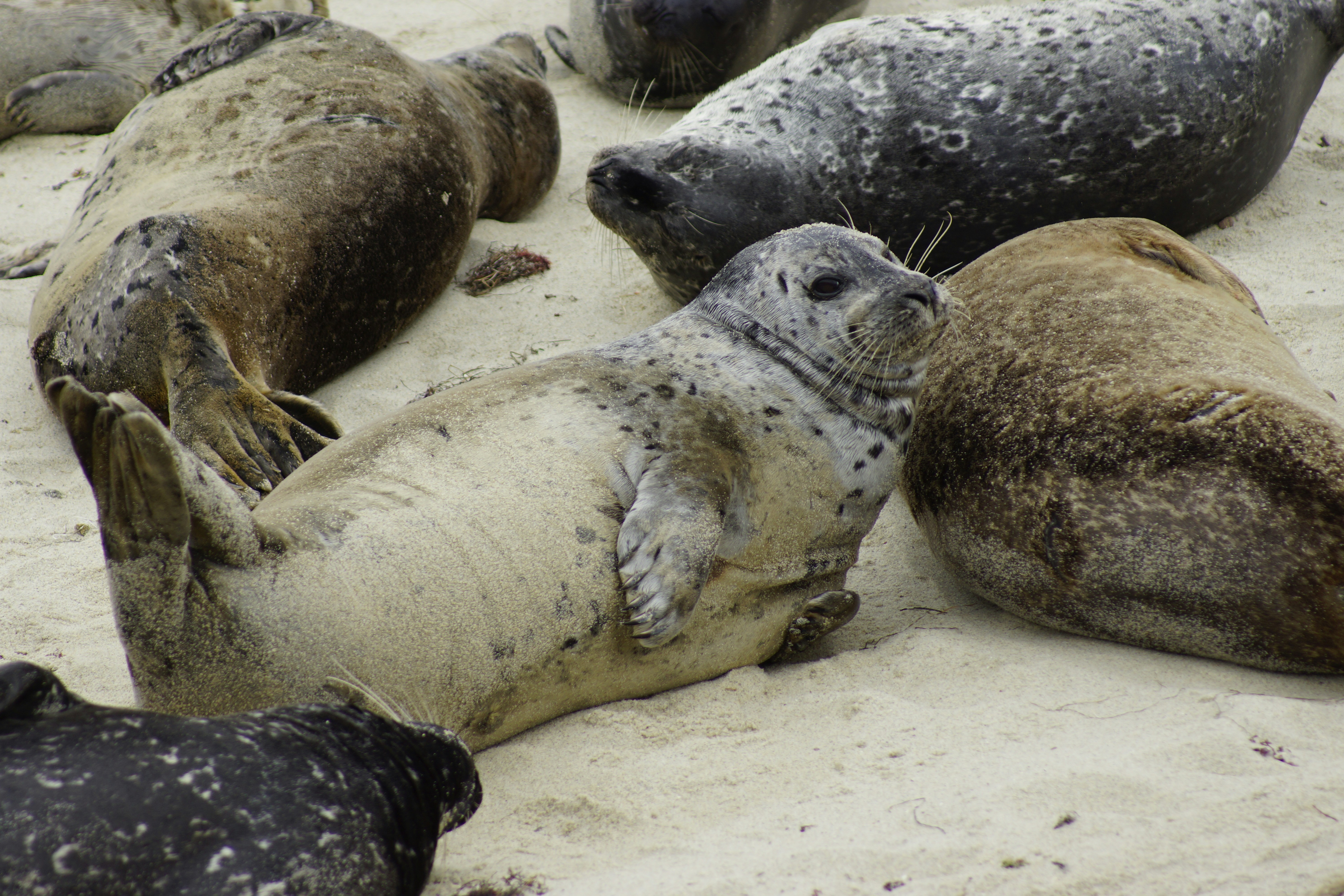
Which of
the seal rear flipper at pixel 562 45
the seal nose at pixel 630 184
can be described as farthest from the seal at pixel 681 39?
the seal nose at pixel 630 184

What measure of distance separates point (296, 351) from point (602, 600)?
210cm

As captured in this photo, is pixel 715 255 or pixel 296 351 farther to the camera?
pixel 715 255

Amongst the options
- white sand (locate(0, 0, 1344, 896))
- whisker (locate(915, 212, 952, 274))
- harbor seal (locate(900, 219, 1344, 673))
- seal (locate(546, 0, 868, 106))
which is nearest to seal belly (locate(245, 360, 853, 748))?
white sand (locate(0, 0, 1344, 896))

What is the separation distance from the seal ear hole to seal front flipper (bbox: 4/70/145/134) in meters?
4.87

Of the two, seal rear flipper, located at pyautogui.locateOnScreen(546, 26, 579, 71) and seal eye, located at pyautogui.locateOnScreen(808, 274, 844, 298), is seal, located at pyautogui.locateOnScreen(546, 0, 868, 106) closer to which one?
seal rear flipper, located at pyautogui.locateOnScreen(546, 26, 579, 71)

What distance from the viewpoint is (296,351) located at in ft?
13.5

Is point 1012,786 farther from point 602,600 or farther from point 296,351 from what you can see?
point 296,351

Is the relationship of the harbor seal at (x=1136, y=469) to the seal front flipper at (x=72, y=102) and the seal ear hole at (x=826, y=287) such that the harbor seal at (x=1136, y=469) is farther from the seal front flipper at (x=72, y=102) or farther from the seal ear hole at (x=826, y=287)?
the seal front flipper at (x=72, y=102)

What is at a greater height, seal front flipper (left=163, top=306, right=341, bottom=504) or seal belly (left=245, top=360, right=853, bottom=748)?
seal belly (left=245, top=360, right=853, bottom=748)

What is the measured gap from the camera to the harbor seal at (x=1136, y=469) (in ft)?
→ 8.40

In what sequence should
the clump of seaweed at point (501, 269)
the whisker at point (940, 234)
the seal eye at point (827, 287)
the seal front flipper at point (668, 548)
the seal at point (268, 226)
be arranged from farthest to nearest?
the clump of seaweed at point (501, 269) < the whisker at point (940, 234) < the seal at point (268, 226) < the seal eye at point (827, 287) < the seal front flipper at point (668, 548)

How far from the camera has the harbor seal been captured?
2.56 meters

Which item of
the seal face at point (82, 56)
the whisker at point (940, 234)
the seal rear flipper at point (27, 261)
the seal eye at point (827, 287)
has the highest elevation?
the seal eye at point (827, 287)

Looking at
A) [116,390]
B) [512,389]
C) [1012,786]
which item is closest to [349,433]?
[512,389]
